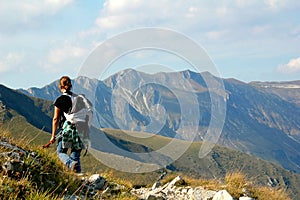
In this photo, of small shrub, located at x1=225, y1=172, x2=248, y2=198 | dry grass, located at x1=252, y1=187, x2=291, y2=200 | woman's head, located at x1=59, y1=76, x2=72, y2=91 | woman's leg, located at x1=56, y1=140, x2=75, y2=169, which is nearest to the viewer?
woman's leg, located at x1=56, y1=140, x2=75, y2=169

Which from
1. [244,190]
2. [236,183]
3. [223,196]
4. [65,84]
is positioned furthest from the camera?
[236,183]

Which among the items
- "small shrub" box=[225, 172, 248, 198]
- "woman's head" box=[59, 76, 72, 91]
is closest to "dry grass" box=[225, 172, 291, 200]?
"small shrub" box=[225, 172, 248, 198]

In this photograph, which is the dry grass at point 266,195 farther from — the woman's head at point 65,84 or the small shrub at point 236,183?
the woman's head at point 65,84

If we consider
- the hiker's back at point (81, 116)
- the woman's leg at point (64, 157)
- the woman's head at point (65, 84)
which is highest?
the woman's head at point (65, 84)

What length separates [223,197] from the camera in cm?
884

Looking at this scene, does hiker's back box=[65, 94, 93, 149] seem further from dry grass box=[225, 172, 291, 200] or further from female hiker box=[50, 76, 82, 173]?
dry grass box=[225, 172, 291, 200]

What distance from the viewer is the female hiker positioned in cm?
941

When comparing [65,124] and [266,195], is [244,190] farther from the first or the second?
[65,124]

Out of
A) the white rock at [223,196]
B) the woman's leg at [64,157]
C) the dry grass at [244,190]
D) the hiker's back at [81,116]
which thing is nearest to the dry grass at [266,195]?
the dry grass at [244,190]

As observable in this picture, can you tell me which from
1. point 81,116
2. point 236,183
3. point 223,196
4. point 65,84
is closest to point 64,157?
point 81,116

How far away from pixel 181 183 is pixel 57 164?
5619 mm

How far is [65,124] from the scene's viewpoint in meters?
9.45

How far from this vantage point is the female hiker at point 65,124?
9.41 metres

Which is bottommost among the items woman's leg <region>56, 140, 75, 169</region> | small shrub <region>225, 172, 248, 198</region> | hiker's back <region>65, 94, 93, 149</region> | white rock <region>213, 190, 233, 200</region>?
small shrub <region>225, 172, 248, 198</region>
